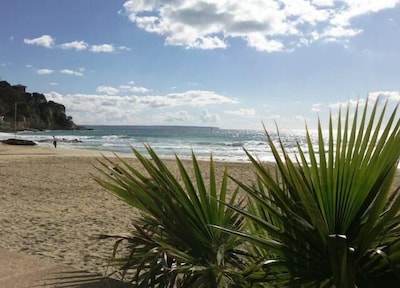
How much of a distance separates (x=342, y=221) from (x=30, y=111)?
401ft

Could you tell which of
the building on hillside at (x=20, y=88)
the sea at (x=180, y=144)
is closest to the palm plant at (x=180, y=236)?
the sea at (x=180, y=144)

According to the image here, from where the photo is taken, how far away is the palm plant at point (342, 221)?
1.62 m

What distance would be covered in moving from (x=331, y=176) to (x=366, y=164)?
0.48ft

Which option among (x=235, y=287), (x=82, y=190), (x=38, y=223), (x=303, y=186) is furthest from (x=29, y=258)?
(x=82, y=190)

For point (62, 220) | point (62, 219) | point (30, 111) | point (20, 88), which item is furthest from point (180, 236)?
point (20, 88)

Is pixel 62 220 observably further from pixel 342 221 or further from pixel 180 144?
pixel 180 144

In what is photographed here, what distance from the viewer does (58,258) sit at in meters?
4.87

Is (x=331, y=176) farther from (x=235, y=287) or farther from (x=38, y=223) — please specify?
(x=38, y=223)

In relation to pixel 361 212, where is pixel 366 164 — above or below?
above

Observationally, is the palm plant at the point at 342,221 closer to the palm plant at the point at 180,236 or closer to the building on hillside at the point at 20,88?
the palm plant at the point at 180,236

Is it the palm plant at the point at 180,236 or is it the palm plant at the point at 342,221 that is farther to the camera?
the palm plant at the point at 180,236

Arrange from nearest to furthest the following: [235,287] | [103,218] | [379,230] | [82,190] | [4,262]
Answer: [379,230] < [235,287] < [4,262] < [103,218] < [82,190]

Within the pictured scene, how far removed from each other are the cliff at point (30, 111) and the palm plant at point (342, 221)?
99111mm

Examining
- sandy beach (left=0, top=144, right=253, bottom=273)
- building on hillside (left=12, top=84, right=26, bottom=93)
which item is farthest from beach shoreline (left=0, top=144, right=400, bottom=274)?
building on hillside (left=12, top=84, right=26, bottom=93)
